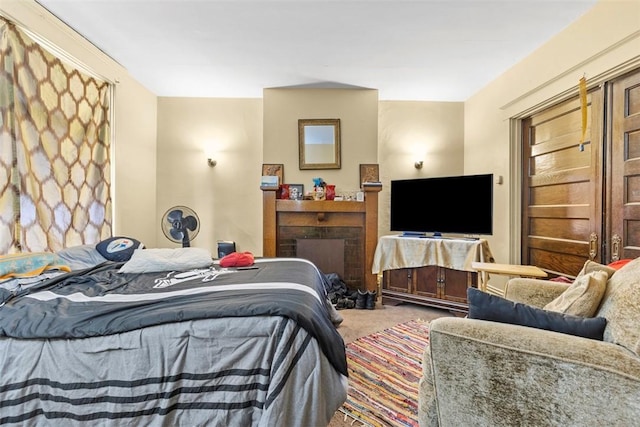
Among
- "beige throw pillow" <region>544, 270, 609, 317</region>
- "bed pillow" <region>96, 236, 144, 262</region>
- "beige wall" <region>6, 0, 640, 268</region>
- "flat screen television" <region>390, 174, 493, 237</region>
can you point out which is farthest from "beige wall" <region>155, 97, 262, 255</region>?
"beige throw pillow" <region>544, 270, 609, 317</region>

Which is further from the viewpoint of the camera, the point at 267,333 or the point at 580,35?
the point at 580,35

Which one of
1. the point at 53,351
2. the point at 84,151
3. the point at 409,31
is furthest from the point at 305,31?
the point at 53,351

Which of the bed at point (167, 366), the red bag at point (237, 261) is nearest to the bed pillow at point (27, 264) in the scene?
the bed at point (167, 366)

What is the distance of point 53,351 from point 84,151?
2.15 metres

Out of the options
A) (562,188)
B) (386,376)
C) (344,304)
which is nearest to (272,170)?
(344,304)

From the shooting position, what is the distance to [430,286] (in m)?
3.01

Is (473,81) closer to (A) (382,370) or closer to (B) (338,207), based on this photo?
(B) (338,207)

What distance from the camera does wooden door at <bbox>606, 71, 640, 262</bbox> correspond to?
1.89m

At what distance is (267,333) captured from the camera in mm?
1171

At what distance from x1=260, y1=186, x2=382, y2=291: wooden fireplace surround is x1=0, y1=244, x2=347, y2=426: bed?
84.0 inches

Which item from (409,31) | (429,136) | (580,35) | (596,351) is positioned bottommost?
(596,351)

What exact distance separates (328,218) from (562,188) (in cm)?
223

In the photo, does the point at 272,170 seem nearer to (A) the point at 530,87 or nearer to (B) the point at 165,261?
(B) the point at 165,261

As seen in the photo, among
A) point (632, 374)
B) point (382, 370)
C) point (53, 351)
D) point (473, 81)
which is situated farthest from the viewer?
point (473, 81)
